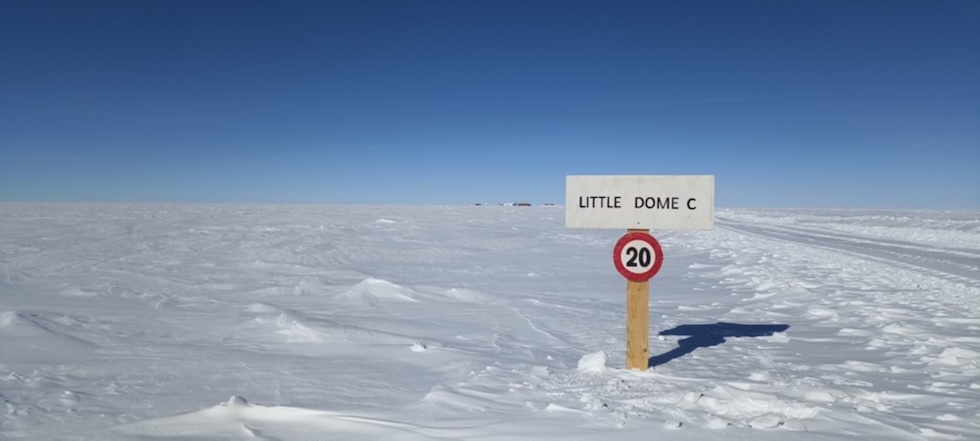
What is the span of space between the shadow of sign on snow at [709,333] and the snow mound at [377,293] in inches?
137

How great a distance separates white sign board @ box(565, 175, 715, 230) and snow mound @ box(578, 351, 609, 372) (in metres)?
1.02

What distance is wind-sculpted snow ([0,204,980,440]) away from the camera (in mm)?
3303

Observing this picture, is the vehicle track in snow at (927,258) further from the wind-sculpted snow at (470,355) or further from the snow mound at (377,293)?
the snow mound at (377,293)

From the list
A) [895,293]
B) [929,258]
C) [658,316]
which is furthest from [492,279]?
[929,258]

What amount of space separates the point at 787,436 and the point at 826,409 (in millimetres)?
592

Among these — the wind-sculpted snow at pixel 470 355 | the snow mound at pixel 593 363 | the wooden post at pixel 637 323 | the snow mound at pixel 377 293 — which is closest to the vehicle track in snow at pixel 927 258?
the wind-sculpted snow at pixel 470 355

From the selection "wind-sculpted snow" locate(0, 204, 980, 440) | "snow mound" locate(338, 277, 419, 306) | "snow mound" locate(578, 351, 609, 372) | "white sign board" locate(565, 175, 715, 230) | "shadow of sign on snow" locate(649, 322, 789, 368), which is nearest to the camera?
"wind-sculpted snow" locate(0, 204, 980, 440)

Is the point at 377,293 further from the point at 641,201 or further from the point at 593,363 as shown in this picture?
the point at 641,201

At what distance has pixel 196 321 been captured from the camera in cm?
A: 602

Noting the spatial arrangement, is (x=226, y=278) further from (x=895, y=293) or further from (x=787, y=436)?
(x=895, y=293)

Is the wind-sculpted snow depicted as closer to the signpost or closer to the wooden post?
the wooden post

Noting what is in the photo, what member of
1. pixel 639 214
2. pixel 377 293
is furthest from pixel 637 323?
pixel 377 293

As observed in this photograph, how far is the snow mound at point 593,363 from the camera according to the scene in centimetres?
440

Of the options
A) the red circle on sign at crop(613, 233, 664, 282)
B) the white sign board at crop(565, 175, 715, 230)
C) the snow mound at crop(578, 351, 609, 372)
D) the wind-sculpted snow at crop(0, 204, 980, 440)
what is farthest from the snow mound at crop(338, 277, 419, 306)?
the red circle on sign at crop(613, 233, 664, 282)
